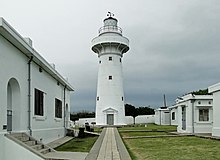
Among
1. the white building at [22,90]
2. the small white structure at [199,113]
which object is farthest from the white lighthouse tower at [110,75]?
the white building at [22,90]

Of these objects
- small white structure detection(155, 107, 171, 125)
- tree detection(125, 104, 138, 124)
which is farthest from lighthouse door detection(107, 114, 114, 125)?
tree detection(125, 104, 138, 124)

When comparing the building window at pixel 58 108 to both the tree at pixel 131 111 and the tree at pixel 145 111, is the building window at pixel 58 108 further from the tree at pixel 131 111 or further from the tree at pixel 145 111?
the tree at pixel 145 111

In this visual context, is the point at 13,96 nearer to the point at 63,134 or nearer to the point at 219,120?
the point at 63,134

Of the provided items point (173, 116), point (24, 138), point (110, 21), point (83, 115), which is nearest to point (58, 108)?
A: point (24, 138)

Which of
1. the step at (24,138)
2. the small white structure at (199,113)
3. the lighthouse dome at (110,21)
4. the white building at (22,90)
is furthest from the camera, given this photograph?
the lighthouse dome at (110,21)

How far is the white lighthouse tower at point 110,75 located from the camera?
42.1m

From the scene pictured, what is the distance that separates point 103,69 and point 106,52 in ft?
7.55

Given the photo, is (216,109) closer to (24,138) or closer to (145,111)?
(24,138)

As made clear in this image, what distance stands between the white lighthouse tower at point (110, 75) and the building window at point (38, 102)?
27.0 m

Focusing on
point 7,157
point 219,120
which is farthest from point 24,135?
point 219,120

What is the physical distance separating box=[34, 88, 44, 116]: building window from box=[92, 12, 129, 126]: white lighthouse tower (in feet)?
88.7

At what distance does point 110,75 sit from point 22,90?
102 feet

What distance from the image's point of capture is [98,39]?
42469mm

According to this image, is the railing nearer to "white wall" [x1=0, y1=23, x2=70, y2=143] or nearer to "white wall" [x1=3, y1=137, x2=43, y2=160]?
"white wall" [x1=0, y1=23, x2=70, y2=143]
